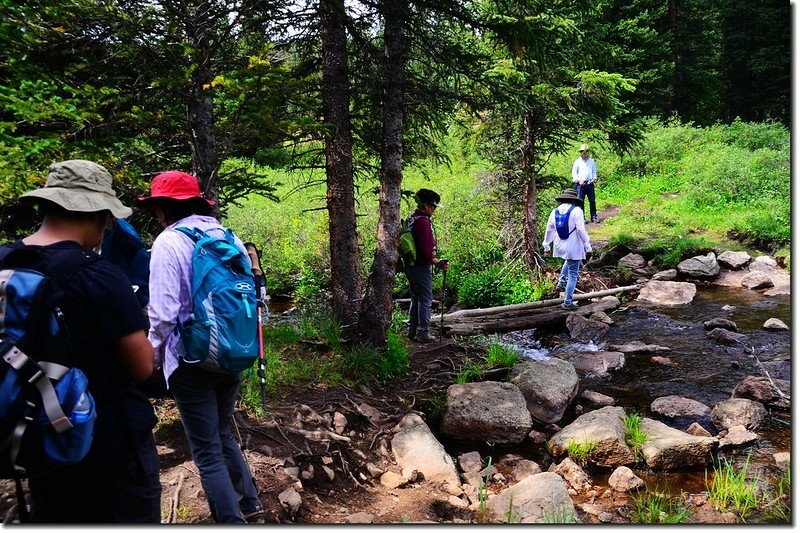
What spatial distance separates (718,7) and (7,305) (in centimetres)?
3070

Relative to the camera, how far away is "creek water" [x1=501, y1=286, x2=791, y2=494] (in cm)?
584

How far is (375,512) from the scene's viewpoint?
4434 mm

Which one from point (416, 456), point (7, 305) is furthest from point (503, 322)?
point (7, 305)

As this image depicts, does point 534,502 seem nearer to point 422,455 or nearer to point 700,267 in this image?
point 422,455

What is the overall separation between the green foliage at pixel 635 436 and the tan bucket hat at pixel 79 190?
17.9 ft

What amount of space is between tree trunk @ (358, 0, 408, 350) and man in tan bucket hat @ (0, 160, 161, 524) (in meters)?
4.75

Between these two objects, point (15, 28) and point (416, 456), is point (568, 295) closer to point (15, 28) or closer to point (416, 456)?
point (416, 456)

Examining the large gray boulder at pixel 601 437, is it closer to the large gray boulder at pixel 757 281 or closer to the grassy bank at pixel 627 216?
the grassy bank at pixel 627 216

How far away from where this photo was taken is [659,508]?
4508mm

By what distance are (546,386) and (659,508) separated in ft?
8.77

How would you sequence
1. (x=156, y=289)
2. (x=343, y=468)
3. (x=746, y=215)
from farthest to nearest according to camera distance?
(x=746, y=215), (x=343, y=468), (x=156, y=289)

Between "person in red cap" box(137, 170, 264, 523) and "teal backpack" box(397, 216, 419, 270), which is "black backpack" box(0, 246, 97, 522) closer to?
"person in red cap" box(137, 170, 264, 523)

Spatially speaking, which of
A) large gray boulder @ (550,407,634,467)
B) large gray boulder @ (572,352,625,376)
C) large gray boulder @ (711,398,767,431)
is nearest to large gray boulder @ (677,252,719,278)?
large gray boulder @ (572,352,625,376)

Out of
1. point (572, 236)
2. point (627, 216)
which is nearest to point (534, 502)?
point (572, 236)
